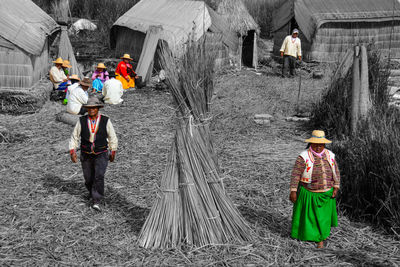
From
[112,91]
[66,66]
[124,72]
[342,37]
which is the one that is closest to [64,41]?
[66,66]

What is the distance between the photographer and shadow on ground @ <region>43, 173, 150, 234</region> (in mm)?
5102

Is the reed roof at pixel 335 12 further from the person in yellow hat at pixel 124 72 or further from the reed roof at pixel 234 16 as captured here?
the person in yellow hat at pixel 124 72

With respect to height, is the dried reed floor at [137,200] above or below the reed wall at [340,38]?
below

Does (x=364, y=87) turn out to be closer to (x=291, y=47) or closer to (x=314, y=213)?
(x=314, y=213)

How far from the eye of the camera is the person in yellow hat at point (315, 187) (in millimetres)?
4434

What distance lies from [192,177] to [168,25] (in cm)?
1082

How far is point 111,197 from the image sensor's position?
18.8 feet

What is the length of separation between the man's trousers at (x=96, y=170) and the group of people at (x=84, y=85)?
3979 millimetres

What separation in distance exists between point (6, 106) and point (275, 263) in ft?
24.9

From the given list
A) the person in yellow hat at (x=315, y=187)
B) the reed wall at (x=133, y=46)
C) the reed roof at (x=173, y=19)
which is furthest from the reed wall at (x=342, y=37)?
the person in yellow hat at (x=315, y=187)

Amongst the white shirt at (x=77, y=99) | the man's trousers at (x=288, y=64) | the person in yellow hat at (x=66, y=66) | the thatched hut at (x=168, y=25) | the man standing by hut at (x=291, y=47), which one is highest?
the thatched hut at (x=168, y=25)

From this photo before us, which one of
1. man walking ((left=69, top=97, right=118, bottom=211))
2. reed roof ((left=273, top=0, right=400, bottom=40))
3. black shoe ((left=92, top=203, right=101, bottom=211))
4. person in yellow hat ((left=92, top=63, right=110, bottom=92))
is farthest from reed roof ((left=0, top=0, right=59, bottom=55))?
reed roof ((left=273, top=0, right=400, bottom=40))

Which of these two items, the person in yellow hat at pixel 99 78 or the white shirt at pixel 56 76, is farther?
the person in yellow hat at pixel 99 78

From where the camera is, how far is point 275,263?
4.22 m
